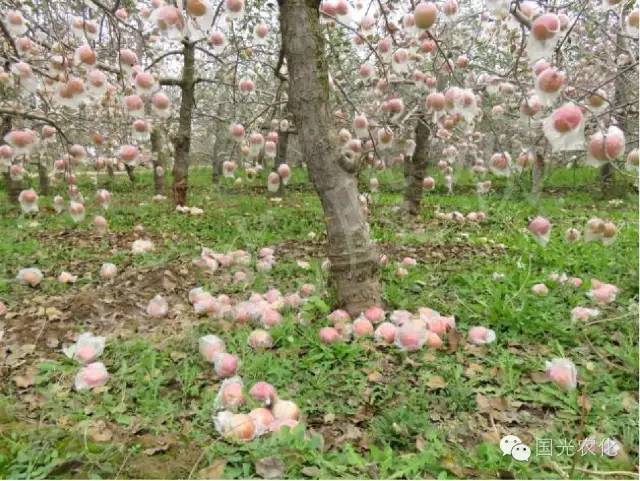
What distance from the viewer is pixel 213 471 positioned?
4.97 feet

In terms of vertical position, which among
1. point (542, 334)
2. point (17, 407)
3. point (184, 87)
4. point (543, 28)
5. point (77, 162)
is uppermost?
point (184, 87)

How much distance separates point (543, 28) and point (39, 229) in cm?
567

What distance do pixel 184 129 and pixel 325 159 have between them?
14.8 ft

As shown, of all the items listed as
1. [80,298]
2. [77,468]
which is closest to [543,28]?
[77,468]

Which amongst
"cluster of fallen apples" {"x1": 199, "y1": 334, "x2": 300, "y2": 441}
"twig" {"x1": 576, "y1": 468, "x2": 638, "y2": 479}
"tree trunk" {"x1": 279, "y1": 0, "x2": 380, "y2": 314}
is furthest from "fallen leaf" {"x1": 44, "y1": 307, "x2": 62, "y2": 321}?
"twig" {"x1": 576, "y1": 468, "x2": 638, "y2": 479}

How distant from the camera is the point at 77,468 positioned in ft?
4.92

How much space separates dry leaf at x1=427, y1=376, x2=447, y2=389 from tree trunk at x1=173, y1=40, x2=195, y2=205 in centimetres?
518

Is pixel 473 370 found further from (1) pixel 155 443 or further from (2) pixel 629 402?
(1) pixel 155 443

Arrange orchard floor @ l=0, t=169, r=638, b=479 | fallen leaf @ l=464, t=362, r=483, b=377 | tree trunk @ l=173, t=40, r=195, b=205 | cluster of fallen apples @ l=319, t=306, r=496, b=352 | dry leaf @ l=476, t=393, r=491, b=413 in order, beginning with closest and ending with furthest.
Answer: orchard floor @ l=0, t=169, r=638, b=479, dry leaf @ l=476, t=393, r=491, b=413, fallen leaf @ l=464, t=362, r=483, b=377, cluster of fallen apples @ l=319, t=306, r=496, b=352, tree trunk @ l=173, t=40, r=195, b=205

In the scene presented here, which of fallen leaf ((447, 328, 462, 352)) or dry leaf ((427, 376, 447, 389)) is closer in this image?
dry leaf ((427, 376, 447, 389))

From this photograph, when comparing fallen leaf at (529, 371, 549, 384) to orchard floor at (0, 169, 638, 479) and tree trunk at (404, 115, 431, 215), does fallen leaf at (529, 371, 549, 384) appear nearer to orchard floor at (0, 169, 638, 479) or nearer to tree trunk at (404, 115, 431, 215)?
orchard floor at (0, 169, 638, 479)

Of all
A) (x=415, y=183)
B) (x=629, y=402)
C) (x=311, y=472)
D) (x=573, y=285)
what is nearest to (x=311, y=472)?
(x=311, y=472)

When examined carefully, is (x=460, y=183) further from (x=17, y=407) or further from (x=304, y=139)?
(x=17, y=407)

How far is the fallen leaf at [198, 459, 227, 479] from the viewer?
150 centimetres
